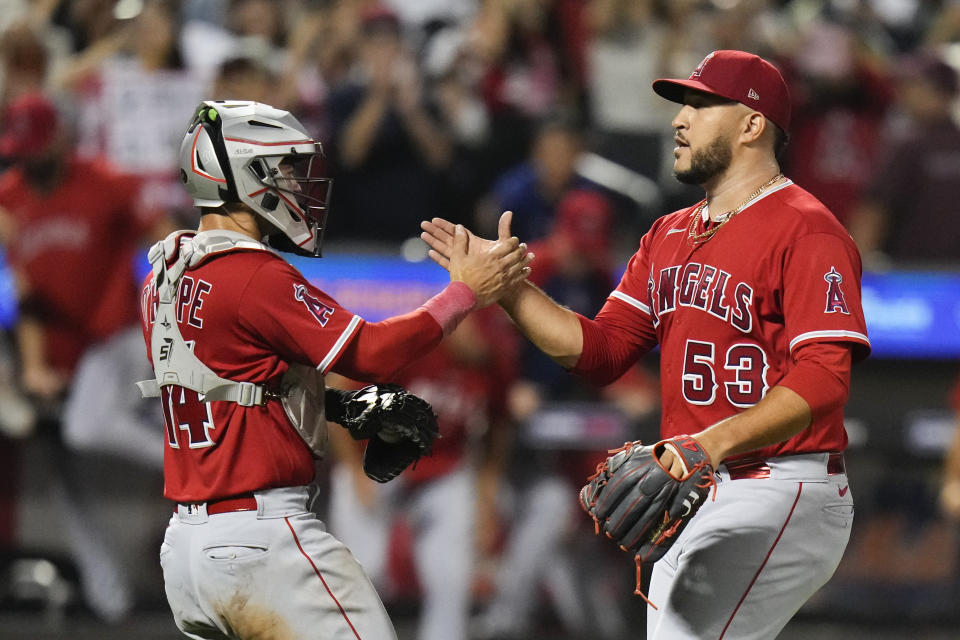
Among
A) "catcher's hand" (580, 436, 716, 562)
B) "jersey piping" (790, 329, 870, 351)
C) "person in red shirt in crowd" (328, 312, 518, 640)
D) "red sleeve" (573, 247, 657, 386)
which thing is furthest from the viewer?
"person in red shirt in crowd" (328, 312, 518, 640)

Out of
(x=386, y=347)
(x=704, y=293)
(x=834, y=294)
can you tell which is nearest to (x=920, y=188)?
(x=704, y=293)

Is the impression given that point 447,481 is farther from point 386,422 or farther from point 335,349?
point 335,349

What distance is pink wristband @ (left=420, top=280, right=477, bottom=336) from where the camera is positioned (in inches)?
158

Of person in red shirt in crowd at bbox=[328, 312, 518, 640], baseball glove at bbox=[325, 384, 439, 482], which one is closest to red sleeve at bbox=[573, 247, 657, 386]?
baseball glove at bbox=[325, 384, 439, 482]

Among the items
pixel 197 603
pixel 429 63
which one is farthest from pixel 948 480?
pixel 197 603

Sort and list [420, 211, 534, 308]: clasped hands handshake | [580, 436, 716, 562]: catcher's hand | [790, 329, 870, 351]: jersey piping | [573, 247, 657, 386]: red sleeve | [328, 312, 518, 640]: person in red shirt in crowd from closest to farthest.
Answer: [580, 436, 716, 562]: catcher's hand → [790, 329, 870, 351]: jersey piping → [420, 211, 534, 308]: clasped hands handshake → [573, 247, 657, 386]: red sleeve → [328, 312, 518, 640]: person in red shirt in crowd

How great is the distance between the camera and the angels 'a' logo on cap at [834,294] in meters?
3.72

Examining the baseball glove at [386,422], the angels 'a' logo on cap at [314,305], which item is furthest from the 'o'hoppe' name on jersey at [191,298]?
the baseball glove at [386,422]

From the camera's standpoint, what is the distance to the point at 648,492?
3566mm

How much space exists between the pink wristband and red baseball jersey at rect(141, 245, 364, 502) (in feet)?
0.85

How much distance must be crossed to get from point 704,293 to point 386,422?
971mm

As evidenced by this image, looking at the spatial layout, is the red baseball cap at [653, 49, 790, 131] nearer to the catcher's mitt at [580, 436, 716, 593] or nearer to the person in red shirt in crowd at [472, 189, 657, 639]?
the catcher's mitt at [580, 436, 716, 593]

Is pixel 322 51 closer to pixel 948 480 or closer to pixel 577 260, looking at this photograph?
pixel 577 260

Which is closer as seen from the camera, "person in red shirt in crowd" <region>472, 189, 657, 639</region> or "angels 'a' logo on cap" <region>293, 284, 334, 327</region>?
"angels 'a' logo on cap" <region>293, 284, 334, 327</region>
